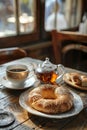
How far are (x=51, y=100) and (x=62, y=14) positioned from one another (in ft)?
6.94

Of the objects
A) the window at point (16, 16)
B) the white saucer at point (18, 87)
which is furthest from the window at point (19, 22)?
the white saucer at point (18, 87)

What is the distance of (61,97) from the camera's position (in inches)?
33.5

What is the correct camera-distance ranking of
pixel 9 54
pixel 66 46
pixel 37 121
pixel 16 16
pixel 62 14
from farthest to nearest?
pixel 62 14 → pixel 66 46 → pixel 16 16 → pixel 9 54 → pixel 37 121

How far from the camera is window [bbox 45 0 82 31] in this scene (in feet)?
8.55

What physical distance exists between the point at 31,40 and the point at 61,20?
1.80 feet

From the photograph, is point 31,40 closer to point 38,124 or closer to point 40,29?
point 40,29

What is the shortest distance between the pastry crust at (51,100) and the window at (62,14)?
176 centimetres

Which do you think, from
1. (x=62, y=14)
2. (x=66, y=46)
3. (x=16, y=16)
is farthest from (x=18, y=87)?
(x=62, y=14)

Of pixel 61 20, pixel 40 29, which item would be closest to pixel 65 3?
pixel 61 20

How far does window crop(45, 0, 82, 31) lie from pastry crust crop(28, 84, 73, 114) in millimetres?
1763

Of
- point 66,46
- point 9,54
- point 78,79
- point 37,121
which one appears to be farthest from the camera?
point 66,46

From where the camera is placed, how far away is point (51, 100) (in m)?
0.83

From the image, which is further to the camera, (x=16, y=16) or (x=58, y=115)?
(x=16, y=16)

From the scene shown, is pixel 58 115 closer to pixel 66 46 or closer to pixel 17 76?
pixel 17 76
